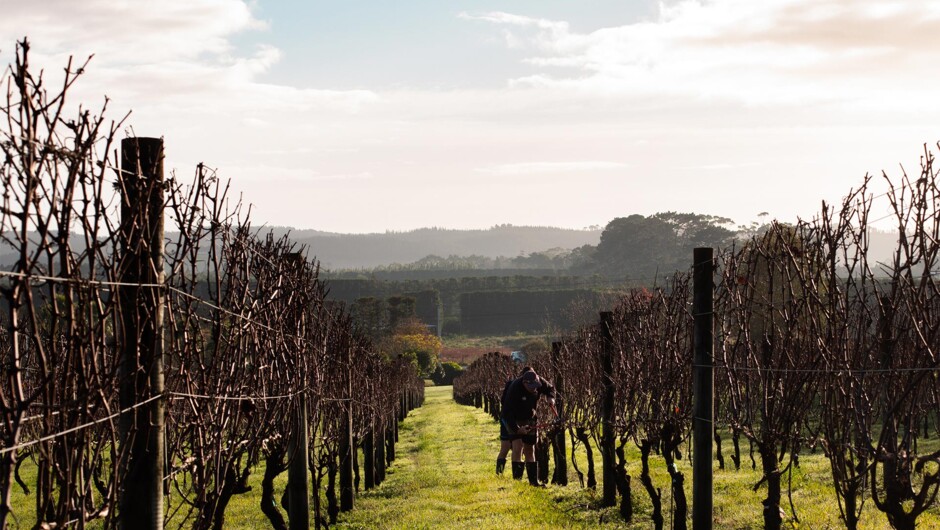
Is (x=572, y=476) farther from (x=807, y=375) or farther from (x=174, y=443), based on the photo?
(x=174, y=443)

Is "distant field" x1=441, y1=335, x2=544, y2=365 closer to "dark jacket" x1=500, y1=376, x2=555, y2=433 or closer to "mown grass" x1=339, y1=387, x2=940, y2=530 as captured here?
"mown grass" x1=339, y1=387, x2=940, y2=530

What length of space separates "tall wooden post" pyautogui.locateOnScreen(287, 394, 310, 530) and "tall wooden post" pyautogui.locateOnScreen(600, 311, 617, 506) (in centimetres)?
578

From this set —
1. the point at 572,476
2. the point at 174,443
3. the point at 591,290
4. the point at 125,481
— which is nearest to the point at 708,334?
the point at 174,443

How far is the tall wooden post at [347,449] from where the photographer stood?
554 inches

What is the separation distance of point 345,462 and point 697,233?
5647 inches

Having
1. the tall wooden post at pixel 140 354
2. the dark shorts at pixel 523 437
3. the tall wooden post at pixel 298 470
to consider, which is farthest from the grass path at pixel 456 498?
the tall wooden post at pixel 140 354

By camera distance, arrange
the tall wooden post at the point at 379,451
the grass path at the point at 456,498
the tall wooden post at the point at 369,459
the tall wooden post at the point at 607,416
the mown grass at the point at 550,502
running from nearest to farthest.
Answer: the mown grass at the point at 550,502 → the grass path at the point at 456,498 → the tall wooden post at the point at 607,416 → the tall wooden post at the point at 369,459 → the tall wooden post at the point at 379,451

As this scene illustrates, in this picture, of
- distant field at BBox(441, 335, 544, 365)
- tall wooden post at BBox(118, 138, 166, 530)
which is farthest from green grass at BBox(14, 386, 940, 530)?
distant field at BBox(441, 335, 544, 365)

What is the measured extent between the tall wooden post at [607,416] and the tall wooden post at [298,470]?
19.0ft

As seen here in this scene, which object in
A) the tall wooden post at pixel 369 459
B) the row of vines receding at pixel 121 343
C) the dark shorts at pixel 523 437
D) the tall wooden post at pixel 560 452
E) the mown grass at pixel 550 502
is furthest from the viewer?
the tall wooden post at pixel 369 459

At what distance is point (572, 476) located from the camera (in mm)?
20594

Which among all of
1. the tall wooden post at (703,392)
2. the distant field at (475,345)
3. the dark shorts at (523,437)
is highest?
the tall wooden post at (703,392)

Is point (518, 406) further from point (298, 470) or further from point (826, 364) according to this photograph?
point (826, 364)

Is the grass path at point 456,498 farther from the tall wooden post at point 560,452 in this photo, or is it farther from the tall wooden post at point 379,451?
the tall wooden post at point 560,452
